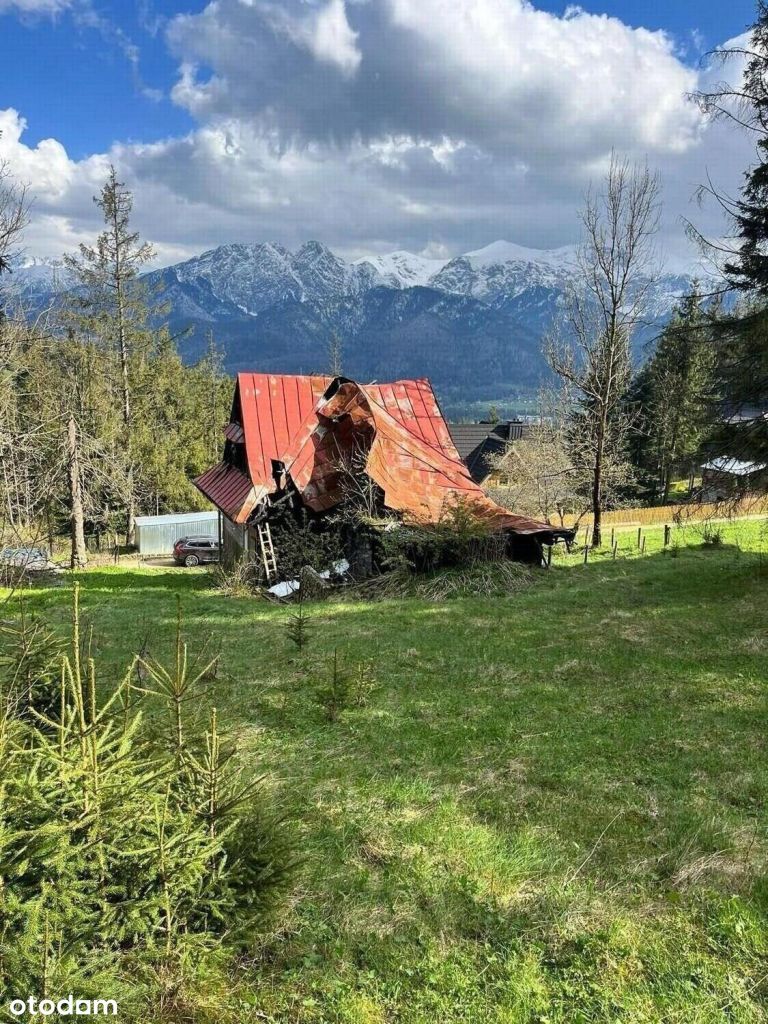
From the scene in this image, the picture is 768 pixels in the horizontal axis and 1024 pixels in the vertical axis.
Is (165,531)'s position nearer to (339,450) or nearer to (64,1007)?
(339,450)

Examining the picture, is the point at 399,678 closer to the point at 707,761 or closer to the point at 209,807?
the point at 707,761

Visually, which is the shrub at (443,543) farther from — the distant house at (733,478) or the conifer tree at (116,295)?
the conifer tree at (116,295)

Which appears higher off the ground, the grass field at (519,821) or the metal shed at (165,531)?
the grass field at (519,821)

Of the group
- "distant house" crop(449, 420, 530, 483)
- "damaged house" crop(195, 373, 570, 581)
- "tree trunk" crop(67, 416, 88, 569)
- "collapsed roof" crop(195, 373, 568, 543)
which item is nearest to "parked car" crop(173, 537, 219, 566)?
"tree trunk" crop(67, 416, 88, 569)

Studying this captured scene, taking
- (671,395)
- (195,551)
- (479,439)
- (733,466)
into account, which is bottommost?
(195,551)

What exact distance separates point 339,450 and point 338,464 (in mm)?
621

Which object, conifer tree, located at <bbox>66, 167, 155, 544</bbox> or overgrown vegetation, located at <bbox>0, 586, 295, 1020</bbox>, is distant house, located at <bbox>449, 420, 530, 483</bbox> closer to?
conifer tree, located at <bbox>66, 167, 155, 544</bbox>

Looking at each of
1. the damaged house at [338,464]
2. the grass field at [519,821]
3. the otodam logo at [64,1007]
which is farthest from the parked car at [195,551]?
the otodam logo at [64,1007]

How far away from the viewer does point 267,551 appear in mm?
17922

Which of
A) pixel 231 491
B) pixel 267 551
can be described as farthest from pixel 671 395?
pixel 267 551

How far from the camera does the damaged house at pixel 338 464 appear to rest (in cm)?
1705

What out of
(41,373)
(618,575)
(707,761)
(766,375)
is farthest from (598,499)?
(41,373)

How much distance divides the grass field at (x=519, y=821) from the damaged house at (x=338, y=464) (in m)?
6.26

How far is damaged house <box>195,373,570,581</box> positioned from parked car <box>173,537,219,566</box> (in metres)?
14.4
